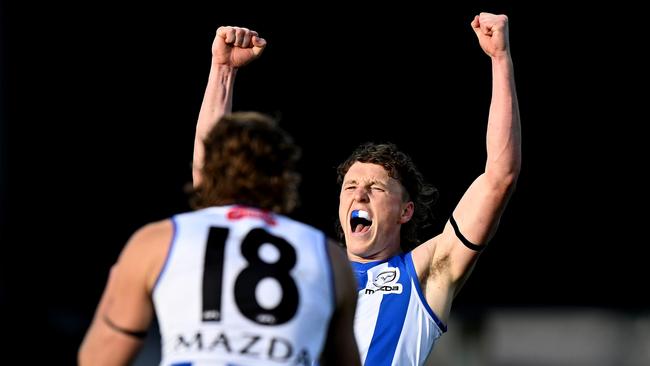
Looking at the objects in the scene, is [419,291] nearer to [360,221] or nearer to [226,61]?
[360,221]

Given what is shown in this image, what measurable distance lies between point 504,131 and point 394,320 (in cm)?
97

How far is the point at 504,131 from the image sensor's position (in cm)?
482

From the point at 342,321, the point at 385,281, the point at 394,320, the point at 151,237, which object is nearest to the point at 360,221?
the point at 385,281

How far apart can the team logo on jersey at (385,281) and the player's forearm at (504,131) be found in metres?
0.65

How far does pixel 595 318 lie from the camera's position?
10.8 metres

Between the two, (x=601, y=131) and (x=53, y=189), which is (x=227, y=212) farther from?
(x=601, y=131)

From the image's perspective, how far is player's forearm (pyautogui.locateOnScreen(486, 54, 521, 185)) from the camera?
4840mm

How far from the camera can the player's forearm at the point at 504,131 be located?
15.9ft

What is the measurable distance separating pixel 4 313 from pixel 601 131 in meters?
6.41

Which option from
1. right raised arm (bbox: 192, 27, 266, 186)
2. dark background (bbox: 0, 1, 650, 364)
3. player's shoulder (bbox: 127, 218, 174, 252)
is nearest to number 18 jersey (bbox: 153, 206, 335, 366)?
player's shoulder (bbox: 127, 218, 174, 252)

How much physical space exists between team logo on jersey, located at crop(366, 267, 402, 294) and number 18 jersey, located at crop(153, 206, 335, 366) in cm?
177

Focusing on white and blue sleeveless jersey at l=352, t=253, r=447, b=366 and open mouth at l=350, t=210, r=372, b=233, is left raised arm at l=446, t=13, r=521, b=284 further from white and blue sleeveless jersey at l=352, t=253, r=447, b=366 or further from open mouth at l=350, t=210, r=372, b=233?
open mouth at l=350, t=210, r=372, b=233

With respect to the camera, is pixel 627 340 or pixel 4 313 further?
pixel 627 340

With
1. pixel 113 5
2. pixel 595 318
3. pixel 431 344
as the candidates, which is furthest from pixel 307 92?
pixel 431 344
